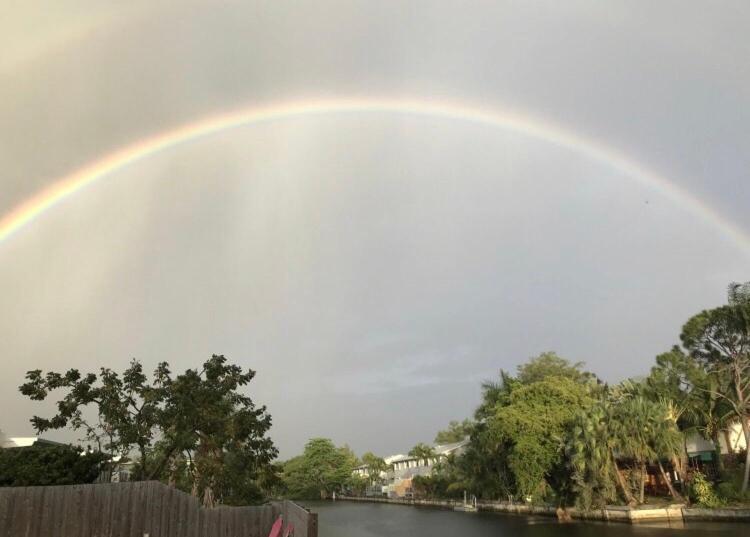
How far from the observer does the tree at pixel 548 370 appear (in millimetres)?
82375

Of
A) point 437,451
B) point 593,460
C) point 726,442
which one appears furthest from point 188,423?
point 437,451

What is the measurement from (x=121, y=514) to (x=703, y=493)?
3679 cm

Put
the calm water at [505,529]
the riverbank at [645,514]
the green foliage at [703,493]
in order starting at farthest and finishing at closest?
the green foliage at [703,493], the riverbank at [645,514], the calm water at [505,529]

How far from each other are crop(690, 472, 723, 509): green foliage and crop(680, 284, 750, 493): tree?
169 inches

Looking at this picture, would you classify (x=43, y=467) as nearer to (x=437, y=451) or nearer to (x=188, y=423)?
(x=188, y=423)

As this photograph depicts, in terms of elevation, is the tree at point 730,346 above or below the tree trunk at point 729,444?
above

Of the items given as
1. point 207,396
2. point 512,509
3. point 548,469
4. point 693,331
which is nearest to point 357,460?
point 512,509

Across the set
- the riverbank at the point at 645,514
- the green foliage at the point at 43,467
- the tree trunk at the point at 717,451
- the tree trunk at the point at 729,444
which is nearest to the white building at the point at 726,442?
the tree trunk at the point at 729,444

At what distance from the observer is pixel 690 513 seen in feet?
121

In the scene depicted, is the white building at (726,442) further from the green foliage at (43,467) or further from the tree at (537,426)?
the green foliage at (43,467)

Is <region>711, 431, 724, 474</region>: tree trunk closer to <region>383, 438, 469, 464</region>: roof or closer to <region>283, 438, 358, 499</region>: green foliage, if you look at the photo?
<region>383, 438, 469, 464</region>: roof

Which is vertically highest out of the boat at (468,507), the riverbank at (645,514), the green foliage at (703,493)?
the green foliage at (703,493)

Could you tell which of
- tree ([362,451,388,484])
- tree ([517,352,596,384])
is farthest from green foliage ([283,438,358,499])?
tree ([517,352,596,384])

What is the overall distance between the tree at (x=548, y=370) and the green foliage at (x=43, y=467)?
240ft
